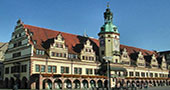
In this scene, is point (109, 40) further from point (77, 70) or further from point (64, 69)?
point (64, 69)

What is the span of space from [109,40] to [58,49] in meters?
20.3

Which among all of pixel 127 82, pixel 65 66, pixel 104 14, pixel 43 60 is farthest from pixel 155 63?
pixel 43 60

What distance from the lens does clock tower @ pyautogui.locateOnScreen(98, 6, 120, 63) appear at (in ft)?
234

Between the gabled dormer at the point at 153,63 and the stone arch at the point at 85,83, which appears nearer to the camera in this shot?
the stone arch at the point at 85,83

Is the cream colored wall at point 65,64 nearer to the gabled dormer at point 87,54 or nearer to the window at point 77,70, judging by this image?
the window at point 77,70

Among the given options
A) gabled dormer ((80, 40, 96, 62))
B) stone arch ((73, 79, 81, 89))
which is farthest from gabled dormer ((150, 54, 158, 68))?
stone arch ((73, 79, 81, 89))

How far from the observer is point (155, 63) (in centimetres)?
9700

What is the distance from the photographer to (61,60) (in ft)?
192

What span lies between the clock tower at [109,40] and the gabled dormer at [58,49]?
16.4m

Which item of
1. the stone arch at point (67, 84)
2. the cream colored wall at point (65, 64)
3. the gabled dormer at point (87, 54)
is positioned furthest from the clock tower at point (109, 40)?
the stone arch at point (67, 84)

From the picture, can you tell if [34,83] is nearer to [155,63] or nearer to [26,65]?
[26,65]

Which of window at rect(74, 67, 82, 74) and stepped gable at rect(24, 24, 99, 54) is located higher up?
stepped gable at rect(24, 24, 99, 54)

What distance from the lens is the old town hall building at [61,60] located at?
176 ft

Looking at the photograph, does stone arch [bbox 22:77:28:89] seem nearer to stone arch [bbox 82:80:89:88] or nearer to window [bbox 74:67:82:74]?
window [bbox 74:67:82:74]
